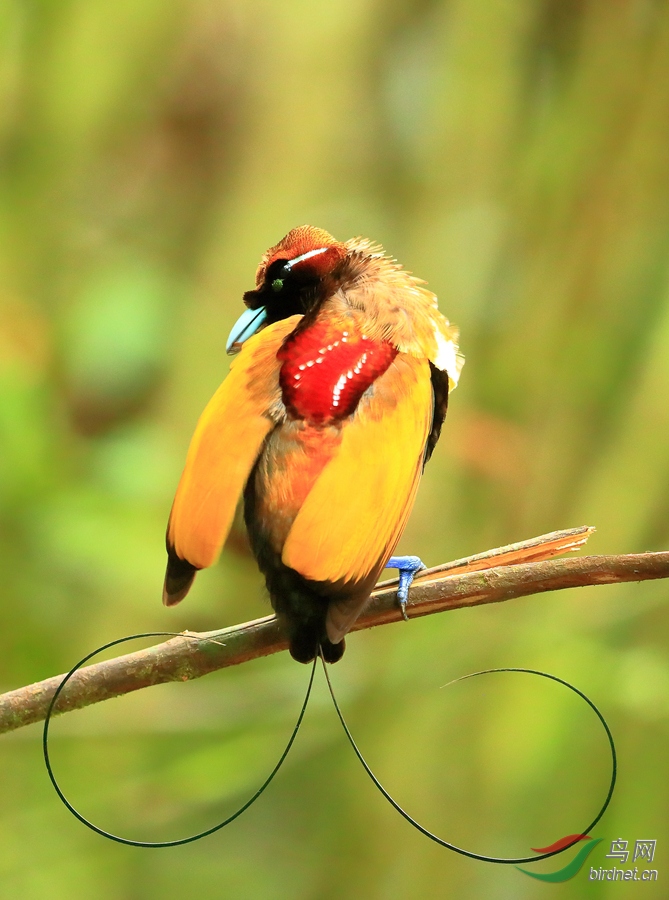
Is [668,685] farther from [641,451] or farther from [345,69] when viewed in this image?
[345,69]

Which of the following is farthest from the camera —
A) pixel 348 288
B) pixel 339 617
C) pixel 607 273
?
pixel 607 273

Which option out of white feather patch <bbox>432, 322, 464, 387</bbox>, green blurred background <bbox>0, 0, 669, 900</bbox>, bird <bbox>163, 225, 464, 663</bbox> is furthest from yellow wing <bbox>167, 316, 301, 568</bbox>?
green blurred background <bbox>0, 0, 669, 900</bbox>

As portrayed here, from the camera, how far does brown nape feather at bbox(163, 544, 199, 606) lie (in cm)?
65

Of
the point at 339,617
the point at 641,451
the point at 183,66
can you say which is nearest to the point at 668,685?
the point at 641,451

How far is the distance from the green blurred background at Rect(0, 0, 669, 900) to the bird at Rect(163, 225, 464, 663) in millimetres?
313

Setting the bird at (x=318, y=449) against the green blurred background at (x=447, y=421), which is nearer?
the bird at (x=318, y=449)

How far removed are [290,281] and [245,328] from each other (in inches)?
1.9

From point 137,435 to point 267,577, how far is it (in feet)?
1.89

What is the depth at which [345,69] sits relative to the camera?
131 centimetres

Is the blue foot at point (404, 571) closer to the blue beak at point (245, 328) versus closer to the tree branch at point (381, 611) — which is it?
the tree branch at point (381, 611)

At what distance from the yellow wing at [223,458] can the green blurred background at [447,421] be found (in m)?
0.30
